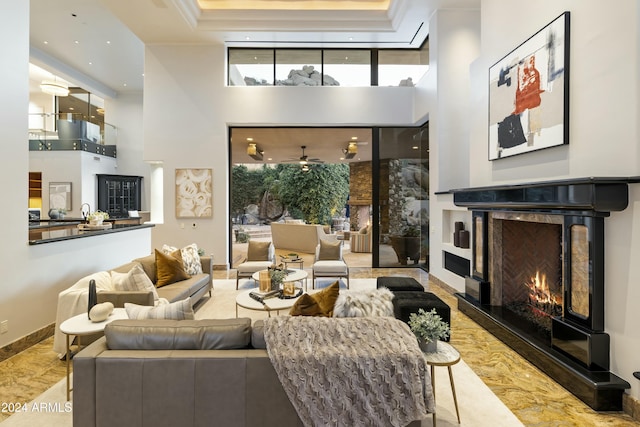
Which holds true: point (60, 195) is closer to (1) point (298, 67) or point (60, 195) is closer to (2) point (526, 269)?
(1) point (298, 67)

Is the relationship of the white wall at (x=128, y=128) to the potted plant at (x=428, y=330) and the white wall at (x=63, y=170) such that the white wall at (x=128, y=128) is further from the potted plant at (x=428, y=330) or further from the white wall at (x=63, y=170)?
the potted plant at (x=428, y=330)

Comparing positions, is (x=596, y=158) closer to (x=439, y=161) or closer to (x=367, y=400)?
(x=367, y=400)

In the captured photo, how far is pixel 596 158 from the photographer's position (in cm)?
282

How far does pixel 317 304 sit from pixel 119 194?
39.6 ft

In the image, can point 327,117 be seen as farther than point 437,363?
Yes

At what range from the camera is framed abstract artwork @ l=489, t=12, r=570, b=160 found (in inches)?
125

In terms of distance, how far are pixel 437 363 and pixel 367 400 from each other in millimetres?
556

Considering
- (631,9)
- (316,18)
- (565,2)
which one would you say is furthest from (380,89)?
(631,9)

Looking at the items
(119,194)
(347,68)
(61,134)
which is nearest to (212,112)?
(347,68)

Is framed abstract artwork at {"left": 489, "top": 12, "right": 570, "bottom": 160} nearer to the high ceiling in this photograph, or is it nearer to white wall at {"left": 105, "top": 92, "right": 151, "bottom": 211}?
the high ceiling

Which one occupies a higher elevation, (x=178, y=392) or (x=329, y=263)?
(x=329, y=263)

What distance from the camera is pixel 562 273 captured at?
10.9ft

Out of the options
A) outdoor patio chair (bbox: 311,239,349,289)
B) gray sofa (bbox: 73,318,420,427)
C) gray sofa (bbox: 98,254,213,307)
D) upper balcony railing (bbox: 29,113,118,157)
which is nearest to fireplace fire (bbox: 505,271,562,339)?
outdoor patio chair (bbox: 311,239,349,289)

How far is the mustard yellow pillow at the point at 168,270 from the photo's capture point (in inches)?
179
